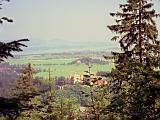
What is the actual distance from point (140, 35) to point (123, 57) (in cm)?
A: 186

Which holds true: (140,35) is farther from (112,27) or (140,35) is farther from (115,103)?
(115,103)

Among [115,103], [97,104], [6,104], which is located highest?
[6,104]

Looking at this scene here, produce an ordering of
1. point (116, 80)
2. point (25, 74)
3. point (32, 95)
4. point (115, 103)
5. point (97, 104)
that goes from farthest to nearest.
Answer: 1. point (25, 74)
2. point (97, 104)
3. point (116, 80)
4. point (115, 103)
5. point (32, 95)

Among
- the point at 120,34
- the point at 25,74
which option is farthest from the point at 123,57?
the point at 25,74

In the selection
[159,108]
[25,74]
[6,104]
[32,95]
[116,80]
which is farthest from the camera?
[25,74]

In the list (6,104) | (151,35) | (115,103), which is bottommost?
(115,103)

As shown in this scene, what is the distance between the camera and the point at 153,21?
23.0 metres

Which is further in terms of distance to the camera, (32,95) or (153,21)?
(153,21)

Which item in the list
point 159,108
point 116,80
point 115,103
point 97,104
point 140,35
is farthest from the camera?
point 97,104

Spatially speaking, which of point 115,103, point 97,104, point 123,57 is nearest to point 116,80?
point 123,57

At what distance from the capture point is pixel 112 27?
23781mm

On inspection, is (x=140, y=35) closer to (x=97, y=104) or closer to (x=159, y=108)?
(x=159, y=108)

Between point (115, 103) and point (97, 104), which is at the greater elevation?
point (115, 103)

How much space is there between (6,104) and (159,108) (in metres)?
7.32
